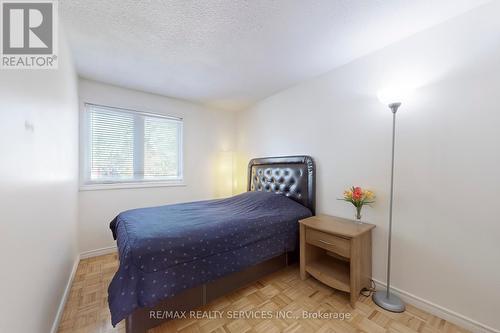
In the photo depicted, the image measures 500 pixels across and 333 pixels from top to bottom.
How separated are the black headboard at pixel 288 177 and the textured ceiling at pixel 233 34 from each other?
1.16 metres

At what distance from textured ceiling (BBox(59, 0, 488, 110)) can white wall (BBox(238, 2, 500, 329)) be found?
0.70 feet

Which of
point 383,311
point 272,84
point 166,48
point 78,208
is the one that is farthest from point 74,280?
point 272,84

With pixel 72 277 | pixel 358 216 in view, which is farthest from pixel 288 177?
pixel 72 277

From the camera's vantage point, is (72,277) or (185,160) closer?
(72,277)

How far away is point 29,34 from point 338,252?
9.13 ft

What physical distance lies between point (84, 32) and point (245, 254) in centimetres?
244

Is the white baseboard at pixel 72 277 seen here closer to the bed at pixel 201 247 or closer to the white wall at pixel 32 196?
the white wall at pixel 32 196

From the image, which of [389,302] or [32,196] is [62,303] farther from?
[389,302]

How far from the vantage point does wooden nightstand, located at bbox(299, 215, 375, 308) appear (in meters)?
1.67

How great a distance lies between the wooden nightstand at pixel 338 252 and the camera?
1669 millimetres

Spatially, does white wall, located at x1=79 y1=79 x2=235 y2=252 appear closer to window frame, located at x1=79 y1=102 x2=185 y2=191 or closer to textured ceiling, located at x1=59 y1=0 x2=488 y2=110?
window frame, located at x1=79 y1=102 x2=185 y2=191

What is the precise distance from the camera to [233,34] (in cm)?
169

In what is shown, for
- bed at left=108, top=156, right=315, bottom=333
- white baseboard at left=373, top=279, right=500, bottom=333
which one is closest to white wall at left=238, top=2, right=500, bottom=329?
white baseboard at left=373, top=279, right=500, bottom=333

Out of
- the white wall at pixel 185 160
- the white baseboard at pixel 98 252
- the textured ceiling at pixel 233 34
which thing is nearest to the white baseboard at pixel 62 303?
the white baseboard at pixel 98 252
